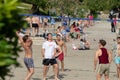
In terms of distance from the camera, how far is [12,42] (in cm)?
337

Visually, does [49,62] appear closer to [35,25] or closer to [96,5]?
[35,25]

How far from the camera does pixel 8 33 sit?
10.8 ft

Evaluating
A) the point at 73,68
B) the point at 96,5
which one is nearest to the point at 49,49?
the point at 73,68

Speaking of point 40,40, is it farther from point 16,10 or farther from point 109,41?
point 16,10

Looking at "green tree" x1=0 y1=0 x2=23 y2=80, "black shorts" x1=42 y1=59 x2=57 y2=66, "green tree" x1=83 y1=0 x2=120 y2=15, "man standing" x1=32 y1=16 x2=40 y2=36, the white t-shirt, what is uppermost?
"green tree" x1=0 y1=0 x2=23 y2=80

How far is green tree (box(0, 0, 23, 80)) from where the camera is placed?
3.11 m

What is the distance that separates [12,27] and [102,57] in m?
9.37

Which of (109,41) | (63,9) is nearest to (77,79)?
(109,41)

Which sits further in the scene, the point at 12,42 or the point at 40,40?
the point at 40,40

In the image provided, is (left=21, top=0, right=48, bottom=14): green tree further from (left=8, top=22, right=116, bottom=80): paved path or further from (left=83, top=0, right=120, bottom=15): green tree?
(left=8, top=22, right=116, bottom=80): paved path

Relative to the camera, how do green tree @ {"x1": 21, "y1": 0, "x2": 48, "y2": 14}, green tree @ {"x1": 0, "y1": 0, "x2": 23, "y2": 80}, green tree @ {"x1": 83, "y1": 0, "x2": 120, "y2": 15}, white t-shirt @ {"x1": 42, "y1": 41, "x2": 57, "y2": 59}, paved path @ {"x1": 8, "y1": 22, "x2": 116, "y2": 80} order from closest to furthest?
green tree @ {"x1": 0, "y1": 0, "x2": 23, "y2": 80} → white t-shirt @ {"x1": 42, "y1": 41, "x2": 57, "y2": 59} → paved path @ {"x1": 8, "y1": 22, "x2": 116, "y2": 80} → green tree @ {"x1": 21, "y1": 0, "x2": 48, "y2": 14} → green tree @ {"x1": 83, "y1": 0, "x2": 120, "y2": 15}

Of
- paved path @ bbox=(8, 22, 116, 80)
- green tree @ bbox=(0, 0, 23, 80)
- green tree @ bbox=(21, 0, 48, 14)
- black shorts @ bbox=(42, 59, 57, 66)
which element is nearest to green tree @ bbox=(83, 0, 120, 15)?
green tree @ bbox=(21, 0, 48, 14)

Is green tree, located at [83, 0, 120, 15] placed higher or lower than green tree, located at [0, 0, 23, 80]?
lower

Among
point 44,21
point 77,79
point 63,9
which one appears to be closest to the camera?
point 77,79
